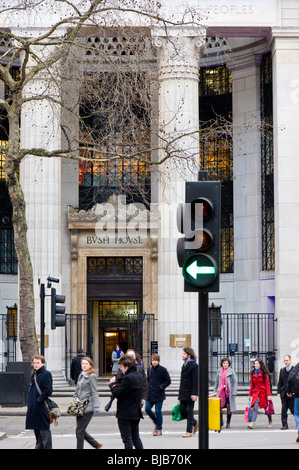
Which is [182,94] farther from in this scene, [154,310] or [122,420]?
[122,420]

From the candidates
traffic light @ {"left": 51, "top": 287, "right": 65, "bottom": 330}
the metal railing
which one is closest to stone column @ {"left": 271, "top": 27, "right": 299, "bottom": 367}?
the metal railing

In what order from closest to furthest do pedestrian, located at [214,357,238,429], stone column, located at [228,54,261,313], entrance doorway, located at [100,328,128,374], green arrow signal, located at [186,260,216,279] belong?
green arrow signal, located at [186,260,216,279] → pedestrian, located at [214,357,238,429] → stone column, located at [228,54,261,313] → entrance doorway, located at [100,328,128,374]

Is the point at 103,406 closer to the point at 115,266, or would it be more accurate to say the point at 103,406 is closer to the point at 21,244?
the point at 21,244

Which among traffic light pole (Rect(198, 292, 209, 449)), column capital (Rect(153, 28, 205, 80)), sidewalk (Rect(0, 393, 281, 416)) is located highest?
column capital (Rect(153, 28, 205, 80))

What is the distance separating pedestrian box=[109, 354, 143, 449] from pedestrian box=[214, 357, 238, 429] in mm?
6844

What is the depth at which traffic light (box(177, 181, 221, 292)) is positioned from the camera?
1008cm

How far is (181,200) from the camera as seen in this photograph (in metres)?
30.8

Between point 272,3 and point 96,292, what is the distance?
12658 millimetres

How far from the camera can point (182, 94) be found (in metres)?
31.8

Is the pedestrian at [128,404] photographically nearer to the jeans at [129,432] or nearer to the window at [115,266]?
the jeans at [129,432]

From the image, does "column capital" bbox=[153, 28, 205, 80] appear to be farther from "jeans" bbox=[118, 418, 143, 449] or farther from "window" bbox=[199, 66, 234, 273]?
"jeans" bbox=[118, 418, 143, 449]

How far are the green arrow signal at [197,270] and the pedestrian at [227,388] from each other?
11529 mm

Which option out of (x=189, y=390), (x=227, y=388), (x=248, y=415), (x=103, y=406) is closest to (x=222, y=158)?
(x=103, y=406)

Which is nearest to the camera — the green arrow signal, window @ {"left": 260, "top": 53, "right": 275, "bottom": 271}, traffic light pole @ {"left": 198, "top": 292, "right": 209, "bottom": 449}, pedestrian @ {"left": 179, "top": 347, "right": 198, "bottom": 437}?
traffic light pole @ {"left": 198, "top": 292, "right": 209, "bottom": 449}
